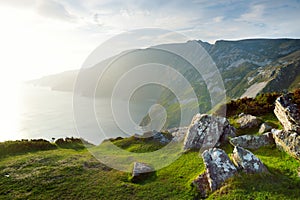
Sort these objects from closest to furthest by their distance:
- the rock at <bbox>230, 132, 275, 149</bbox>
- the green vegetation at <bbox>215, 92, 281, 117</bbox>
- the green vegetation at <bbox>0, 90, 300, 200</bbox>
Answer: the green vegetation at <bbox>0, 90, 300, 200</bbox> → the rock at <bbox>230, 132, 275, 149</bbox> → the green vegetation at <bbox>215, 92, 281, 117</bbox>

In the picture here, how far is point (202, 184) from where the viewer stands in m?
15.8

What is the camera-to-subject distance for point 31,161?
70.4 ft

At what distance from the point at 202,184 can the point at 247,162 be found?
352 centimetres

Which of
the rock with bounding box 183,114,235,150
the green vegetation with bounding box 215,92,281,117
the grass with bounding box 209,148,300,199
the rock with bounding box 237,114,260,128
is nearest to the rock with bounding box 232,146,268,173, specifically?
the grass with bounding box 209,148,300,199

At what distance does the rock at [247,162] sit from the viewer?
15578 millimetres

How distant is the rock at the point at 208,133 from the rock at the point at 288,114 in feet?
16.4

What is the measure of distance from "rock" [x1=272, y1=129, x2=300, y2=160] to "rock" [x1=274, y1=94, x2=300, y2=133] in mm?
1170

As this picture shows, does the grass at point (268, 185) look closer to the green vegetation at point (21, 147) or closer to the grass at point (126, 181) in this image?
the grass at point (126, 181)

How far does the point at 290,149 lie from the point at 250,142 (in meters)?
3.73

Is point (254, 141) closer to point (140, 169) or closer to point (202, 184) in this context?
point (202, 184)

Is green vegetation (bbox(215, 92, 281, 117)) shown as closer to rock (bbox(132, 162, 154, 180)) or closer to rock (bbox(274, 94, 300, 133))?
rock (bbox(274, 94, 300, 133))

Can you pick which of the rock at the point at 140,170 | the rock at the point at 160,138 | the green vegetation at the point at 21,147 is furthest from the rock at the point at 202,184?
the green vegetation at the point at 21,147

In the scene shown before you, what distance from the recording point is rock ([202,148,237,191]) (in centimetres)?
1524

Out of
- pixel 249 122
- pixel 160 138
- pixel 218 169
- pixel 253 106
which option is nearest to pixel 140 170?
pixel 218 169
